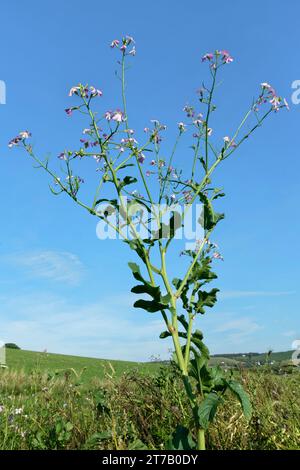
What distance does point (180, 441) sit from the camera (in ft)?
14.0

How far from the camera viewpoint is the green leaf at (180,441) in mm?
4246

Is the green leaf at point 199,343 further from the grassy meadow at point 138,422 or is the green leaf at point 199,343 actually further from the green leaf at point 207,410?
the grassy meadow at point 138,422

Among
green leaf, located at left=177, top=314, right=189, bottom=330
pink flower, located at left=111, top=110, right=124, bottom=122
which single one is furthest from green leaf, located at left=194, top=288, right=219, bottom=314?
pink flower, located at left=111, top=110, right=124, bottom=122

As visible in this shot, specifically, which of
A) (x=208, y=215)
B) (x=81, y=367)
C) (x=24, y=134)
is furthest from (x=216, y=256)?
(x=81, y=367)

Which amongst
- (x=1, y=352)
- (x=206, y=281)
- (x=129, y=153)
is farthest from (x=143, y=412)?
(x=1, y=352)

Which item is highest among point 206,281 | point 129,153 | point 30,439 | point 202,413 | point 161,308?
point 129,153

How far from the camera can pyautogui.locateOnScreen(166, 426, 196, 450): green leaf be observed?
425cm

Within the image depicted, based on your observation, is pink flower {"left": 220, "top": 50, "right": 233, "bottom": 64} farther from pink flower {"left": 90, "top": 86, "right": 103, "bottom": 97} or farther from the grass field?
the grass field

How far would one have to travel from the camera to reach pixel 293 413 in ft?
17.7

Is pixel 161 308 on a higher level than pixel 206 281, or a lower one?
lower

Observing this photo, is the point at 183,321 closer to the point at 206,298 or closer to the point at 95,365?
the point at 206,298

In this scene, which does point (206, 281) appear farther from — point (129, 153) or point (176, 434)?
point (129, 153)
